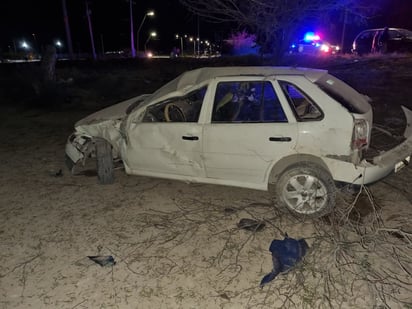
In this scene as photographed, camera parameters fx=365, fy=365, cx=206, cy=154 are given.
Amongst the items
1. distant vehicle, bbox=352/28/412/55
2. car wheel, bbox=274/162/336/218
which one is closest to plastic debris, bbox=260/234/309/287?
car wheel, bbox=274/162/336/218

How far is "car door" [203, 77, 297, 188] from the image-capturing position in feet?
12.9

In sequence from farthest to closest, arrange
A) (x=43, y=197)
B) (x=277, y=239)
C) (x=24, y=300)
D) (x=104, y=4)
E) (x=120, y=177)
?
(x=104, y=4)
(x=120, y=177)
(x=43, y=197)
(x=277, y=239)
(x=24, y=300)

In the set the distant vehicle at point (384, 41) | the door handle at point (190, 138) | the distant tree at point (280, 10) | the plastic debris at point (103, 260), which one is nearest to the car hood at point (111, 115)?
the door handle at point (190, 138)

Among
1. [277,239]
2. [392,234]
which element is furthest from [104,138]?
[392,234]

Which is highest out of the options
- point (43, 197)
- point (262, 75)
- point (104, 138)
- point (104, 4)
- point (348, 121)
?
point (104, 4)

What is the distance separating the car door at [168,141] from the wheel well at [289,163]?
33.4 inches

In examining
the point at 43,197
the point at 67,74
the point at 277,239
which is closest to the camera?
the point at 277,239

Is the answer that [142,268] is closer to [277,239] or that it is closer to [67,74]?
[277,239]

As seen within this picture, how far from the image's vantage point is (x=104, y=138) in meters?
5.04

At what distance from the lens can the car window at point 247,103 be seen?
13.0ft

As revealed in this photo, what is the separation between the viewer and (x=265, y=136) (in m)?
3.94

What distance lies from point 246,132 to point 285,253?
4.40 feet

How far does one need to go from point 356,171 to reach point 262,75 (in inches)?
56.2

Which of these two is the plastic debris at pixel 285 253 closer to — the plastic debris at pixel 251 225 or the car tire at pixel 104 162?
the plastic debris at pixel 251 225
